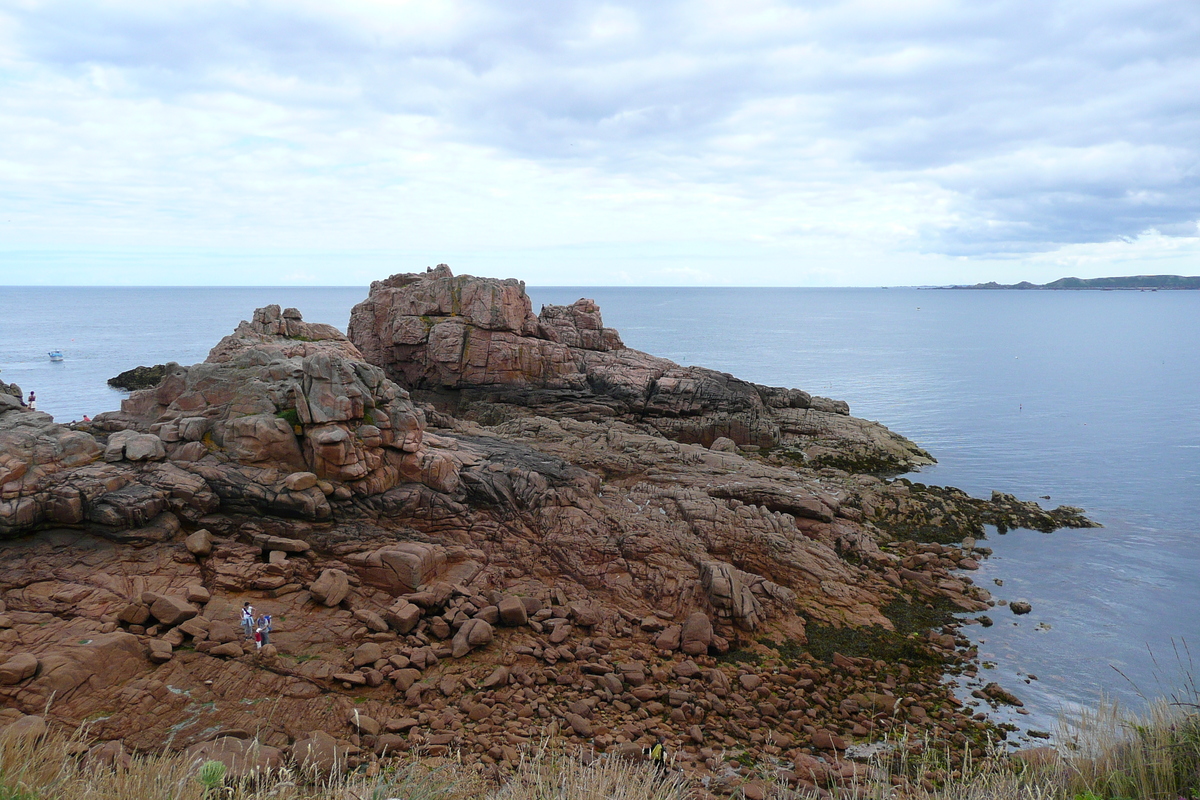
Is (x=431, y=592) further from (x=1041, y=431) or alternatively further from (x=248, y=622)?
(x=1041, y=431)

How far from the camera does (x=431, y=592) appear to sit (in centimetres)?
1823

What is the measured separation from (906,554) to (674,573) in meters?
11.1

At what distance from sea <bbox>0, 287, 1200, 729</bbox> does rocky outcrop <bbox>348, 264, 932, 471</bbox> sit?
697 cm

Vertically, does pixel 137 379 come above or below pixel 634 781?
below

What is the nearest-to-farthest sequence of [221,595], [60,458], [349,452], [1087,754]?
[1087,754]
[221,595]
[60,458]
[349,452]

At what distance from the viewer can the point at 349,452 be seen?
20.8 meters

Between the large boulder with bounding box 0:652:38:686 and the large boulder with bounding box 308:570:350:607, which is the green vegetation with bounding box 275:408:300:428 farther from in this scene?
the large boulder with bounding box 0:652:38:686

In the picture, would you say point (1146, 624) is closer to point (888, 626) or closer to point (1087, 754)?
point (888, 626)

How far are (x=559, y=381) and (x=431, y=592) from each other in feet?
85.8

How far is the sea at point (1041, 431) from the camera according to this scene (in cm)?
2114

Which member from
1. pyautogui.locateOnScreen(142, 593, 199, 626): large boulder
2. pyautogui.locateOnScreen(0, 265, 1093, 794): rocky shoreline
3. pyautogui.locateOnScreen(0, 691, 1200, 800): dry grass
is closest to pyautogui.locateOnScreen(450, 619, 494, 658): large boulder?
pyautogui.locateOnScreen(0, 265, 1093, 794): rocky shoreline

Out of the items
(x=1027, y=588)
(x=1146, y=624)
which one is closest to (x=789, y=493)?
(x=1027, y=588)

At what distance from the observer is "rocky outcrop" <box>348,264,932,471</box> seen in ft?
136

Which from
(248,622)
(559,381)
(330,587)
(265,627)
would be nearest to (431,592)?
(330,587)
